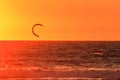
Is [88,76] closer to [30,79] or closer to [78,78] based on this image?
[78,78]

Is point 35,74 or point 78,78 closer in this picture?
point 78,78

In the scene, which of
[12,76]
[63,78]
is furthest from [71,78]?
[12,76]

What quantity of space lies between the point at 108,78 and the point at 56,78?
4.15 m

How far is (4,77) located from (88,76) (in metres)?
6.90

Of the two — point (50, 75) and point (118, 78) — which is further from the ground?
point (50, 75)

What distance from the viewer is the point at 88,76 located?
103ft

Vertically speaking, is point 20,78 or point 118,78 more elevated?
point 20,78

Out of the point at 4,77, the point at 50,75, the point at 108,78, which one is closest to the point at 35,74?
the point at 50,75

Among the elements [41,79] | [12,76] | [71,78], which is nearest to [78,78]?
[71,78]

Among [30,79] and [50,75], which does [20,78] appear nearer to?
[30,79]

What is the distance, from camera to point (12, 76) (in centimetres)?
3100

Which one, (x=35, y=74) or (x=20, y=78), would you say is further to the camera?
(x=35, y=74)

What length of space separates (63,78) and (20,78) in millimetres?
3384

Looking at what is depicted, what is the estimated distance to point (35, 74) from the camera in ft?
108
